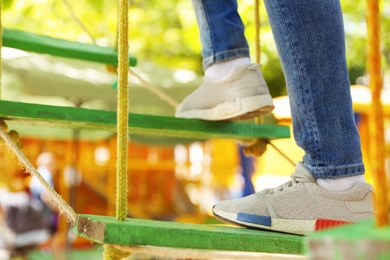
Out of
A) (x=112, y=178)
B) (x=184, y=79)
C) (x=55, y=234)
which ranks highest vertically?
(x=184, y=79)

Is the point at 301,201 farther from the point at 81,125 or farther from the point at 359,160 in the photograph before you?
the point at 81,125

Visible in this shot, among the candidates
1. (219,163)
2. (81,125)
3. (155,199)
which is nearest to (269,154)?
(219,163)

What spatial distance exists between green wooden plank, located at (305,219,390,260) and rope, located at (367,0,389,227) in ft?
0.09

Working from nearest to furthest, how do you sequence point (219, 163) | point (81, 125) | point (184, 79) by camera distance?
point (81, 125) → point (184, 79) → point (219, 163)

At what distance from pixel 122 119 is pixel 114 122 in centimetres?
57

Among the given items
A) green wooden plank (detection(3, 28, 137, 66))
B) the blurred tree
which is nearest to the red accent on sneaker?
green wooden plank (detection(3, 28, 137, 66))

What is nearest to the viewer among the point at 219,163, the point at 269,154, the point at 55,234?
the point at 55,234

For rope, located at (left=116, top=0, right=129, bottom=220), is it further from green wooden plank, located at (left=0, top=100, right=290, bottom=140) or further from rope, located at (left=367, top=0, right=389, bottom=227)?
rope, located at (left=367, top=0, right=389, bottom=227)

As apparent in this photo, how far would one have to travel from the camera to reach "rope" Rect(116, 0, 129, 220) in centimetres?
122

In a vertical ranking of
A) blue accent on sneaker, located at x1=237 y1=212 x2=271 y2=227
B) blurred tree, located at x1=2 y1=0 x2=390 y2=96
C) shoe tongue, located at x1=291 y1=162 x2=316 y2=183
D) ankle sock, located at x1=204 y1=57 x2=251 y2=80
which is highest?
blurred tree, located at x1=2 y1=0 x2=390 y2=96

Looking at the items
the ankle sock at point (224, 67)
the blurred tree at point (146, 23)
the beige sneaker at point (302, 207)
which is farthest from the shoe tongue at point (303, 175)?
the blurred tree at point (146, 23)

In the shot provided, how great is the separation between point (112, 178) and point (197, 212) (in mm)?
1389

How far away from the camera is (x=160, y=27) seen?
9031mm

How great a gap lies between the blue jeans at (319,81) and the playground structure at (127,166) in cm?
22
